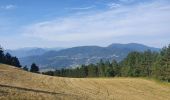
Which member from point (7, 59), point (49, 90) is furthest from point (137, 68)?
point (49, 90)

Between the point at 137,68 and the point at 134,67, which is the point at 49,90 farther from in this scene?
the point at 134,67

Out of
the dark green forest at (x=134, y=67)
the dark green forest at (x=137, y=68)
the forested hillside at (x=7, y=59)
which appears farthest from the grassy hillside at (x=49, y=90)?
the forested hillside at (x=7, y=59)

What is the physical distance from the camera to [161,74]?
13100cm

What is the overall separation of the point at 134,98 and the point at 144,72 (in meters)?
88.3

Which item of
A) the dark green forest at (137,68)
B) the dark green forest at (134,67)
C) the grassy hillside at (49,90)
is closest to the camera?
the grassy hillside at (49,90)

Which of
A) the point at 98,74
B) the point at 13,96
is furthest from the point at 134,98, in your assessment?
the point at 98,74

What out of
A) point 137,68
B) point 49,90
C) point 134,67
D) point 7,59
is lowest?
point 49,90

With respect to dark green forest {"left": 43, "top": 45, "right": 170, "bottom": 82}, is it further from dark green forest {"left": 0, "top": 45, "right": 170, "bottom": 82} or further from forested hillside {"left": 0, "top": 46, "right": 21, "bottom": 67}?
forested hillside {"left": 0, "top": 46, "right": 21, "bottom": 67}

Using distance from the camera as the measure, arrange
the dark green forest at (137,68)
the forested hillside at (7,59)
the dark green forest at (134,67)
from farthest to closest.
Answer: the forested hillside at (7,59) → the dark green forest at (134,67) → the dark green forest at (137,68)

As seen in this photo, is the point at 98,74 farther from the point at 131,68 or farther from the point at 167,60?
the point at 167,60

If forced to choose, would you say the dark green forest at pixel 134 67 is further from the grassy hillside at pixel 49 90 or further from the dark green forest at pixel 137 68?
the grassy hillside at pixel 49 90

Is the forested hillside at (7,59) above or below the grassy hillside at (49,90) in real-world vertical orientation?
above

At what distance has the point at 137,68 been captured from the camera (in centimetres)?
15325

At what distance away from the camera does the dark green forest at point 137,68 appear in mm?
133000
